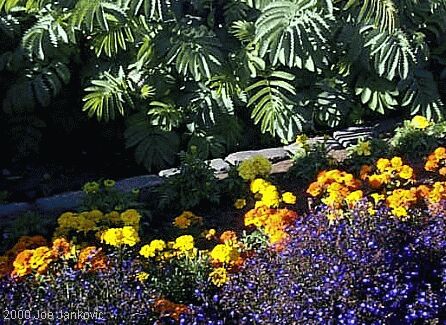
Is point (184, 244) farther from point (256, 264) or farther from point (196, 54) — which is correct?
point (196, 54)

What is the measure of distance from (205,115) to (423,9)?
1.46 m

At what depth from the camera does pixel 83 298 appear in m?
2.99

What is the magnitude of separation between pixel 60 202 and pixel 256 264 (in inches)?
52.0

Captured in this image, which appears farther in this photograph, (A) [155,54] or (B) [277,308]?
(A) [155,54]

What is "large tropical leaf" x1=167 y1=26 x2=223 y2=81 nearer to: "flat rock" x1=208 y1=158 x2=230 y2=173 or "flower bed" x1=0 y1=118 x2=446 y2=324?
"flat rock" x1=208 y1=158 x2=230 y2=173

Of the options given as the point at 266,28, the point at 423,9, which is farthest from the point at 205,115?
the point at 423,9

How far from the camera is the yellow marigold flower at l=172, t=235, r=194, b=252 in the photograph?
137 inches

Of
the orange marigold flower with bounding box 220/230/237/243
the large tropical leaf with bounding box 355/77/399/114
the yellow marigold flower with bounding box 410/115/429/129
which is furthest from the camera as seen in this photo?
the large tropical leaf with bounding box 355/77/399/114

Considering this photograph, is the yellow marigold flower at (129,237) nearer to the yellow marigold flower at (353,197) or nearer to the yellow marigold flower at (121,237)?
the yellow marigold flower at (121,237)

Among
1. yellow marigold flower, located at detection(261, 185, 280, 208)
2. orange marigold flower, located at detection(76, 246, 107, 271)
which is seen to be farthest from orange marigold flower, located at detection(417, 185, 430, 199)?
orange marigold flower, located at detection(76, 246, 107, 271)

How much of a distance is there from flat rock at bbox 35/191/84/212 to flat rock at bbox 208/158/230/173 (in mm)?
661

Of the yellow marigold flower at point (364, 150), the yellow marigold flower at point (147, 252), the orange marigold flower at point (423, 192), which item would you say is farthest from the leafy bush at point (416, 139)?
the yellow marigold flower at point (147, 252)

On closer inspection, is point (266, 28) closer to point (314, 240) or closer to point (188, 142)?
point (188, 142)

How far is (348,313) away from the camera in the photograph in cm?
300
